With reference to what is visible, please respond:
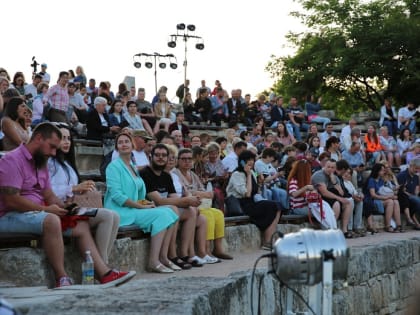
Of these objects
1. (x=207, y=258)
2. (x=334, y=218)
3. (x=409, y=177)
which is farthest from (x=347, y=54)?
(x=207, y=258)

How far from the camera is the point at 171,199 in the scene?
31.7ft

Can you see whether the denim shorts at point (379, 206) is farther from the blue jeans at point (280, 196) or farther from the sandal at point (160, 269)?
the sandal at point (160, 269)

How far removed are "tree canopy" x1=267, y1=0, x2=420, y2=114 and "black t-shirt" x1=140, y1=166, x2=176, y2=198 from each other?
26575mm

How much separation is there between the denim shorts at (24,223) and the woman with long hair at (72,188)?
0.70 metres

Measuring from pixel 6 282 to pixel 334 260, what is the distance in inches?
129

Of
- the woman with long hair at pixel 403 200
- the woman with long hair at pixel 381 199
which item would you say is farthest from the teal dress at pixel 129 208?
the woman with long hair at pixel 403 200

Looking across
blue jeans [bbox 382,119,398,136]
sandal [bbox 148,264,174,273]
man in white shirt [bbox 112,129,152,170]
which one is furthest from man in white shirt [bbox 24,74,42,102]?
blue jeans [bbox 382,119,398,136]

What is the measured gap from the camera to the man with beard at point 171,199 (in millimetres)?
9547

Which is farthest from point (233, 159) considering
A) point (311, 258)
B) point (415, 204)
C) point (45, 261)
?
point (311, 258)

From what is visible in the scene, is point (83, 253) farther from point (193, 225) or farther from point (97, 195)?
point (193, 225)

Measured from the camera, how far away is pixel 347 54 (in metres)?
38.6

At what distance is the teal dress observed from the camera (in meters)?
9.08

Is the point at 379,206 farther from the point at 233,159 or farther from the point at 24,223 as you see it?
the point at 24,223

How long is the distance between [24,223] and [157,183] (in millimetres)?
3022
